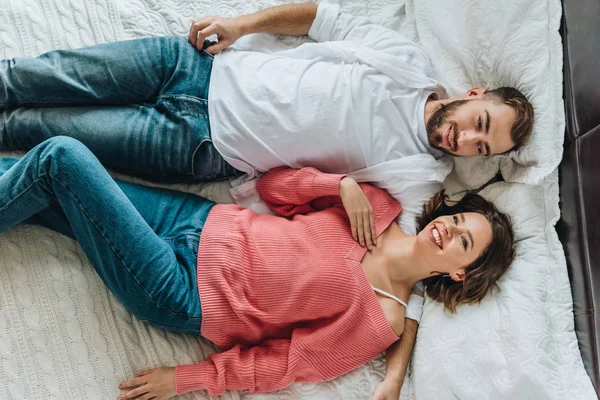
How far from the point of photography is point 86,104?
1.49m

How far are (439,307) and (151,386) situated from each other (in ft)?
2.63

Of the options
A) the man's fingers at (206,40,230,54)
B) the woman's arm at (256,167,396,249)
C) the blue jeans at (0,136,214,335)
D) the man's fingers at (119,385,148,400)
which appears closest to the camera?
the blue jeans at (0,136,214,335)

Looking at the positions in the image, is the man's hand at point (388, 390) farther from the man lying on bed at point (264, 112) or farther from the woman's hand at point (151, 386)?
the woman's hand at point (151, 386)

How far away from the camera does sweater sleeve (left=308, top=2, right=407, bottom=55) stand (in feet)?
5.26

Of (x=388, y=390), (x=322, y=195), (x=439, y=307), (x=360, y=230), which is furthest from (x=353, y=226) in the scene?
(x=388, y=390)

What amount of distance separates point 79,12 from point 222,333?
1.04 m

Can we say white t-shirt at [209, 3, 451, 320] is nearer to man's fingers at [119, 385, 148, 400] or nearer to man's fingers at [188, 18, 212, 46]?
man's fingers at [188, 18, 212, 46]

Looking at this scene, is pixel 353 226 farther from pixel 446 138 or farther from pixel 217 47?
pixel 217 47

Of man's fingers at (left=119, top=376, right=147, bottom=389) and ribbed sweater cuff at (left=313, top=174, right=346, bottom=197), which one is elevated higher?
ribbed sweater cuff at (left=313, top=174, right=346, bottom=197)

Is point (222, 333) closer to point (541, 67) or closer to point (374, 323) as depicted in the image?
point (374, 323)

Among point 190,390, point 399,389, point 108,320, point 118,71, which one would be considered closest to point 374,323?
point 399,389

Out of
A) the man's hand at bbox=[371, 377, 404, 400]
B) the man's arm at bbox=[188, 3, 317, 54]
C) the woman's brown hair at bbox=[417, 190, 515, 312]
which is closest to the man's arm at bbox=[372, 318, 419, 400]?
the man's hand at bbox=[371, 377, 404, 400]

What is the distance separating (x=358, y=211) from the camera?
145cm

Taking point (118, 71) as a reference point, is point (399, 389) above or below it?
below
